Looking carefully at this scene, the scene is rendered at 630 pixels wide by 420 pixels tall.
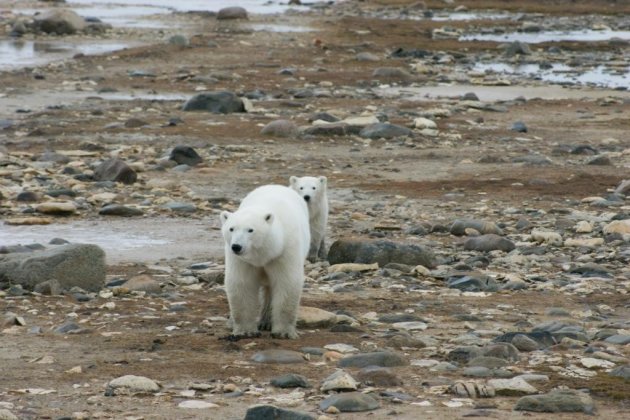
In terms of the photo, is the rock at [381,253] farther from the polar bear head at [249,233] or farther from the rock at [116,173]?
the rock at [116,173]

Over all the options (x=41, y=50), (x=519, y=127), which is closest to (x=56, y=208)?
(x=519, y=127)

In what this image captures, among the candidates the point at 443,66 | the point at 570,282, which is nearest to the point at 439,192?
the point at 570,282

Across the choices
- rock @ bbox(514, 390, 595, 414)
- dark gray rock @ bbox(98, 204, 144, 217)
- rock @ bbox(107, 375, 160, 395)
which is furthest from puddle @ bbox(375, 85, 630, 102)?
rock @ bbox(514, 390, 595, 414)

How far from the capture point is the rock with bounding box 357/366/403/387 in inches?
257

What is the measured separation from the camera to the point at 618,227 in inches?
443

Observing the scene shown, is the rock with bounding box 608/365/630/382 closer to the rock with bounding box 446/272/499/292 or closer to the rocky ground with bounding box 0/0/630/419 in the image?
the rocky ground with bounding box 0/0/630/419

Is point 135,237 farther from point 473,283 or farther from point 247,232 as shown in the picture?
point 247,232

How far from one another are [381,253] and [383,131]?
23.0 ft

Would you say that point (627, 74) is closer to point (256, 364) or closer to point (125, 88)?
point (125, 88)

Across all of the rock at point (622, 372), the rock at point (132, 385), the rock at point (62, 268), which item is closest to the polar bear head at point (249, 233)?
the rock at point (132, 385)

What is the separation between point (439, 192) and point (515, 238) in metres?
2.36

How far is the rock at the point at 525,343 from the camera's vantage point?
24.0 ft

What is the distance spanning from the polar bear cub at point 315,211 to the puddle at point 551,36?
25.2 metres

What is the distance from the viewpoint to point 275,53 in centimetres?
2894
